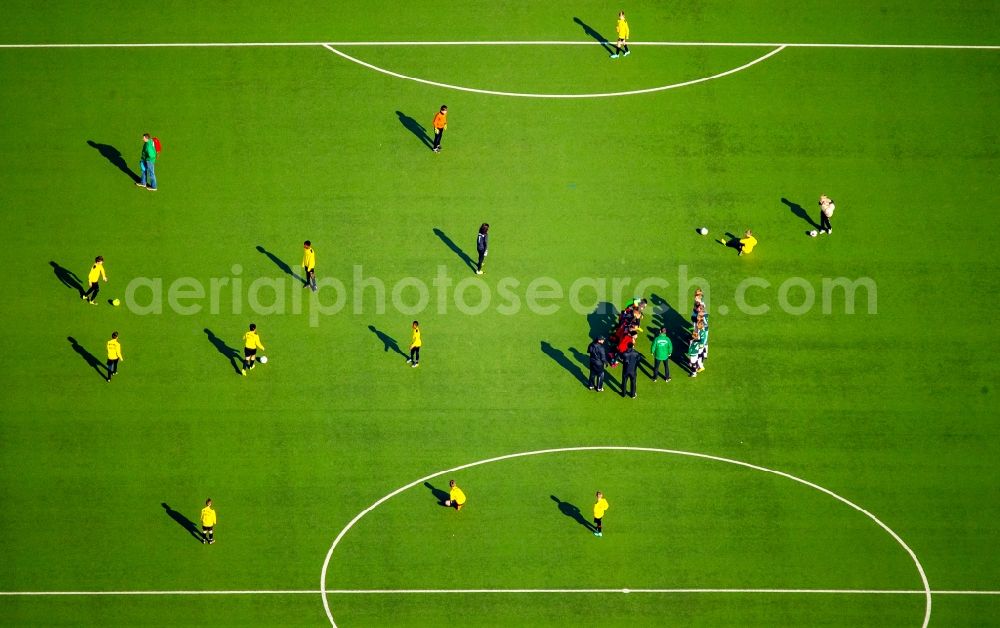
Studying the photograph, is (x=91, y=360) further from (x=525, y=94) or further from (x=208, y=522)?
(x=525, y=94)

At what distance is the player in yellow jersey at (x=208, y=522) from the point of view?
29.9 m

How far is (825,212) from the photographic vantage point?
109ft

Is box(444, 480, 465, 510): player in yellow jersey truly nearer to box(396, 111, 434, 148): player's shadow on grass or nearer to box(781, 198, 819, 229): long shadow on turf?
box(396, 111, 434, 148): player's shadow on grass

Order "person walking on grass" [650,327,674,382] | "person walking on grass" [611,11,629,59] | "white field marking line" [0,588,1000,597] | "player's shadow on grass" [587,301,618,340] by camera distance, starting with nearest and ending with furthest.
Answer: "white field marking line" [0,588,1000,597] → "person walking on grass" [650,327,674,382] → "player's shadow on grass" [587,301,618,340] → "person walking on grass" [611,11,629,59]

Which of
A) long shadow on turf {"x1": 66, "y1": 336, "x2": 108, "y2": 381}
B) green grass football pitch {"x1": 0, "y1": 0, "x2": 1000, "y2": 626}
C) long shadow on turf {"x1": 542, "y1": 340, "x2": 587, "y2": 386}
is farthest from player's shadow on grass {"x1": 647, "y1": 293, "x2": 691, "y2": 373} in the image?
long shadow on turf {"x1": 66, "y1": 336, "x2": 108, "y2": 381}

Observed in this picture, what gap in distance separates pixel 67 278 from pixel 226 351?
4.95 metres

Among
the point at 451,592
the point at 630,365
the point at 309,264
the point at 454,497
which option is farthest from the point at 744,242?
the point at 451,592

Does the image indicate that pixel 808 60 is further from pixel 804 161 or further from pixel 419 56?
pixel 419 56

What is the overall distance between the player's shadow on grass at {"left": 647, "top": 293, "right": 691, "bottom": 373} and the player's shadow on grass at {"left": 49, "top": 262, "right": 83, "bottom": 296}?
15782 mm

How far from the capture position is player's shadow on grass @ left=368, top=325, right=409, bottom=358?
32.5 m

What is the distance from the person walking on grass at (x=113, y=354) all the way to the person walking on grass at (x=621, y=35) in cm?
1639

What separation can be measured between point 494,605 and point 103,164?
54.5 ft

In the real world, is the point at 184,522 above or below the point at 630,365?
below

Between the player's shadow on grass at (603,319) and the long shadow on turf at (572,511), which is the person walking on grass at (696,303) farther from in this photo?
the long shadow on turf at (572,511)
